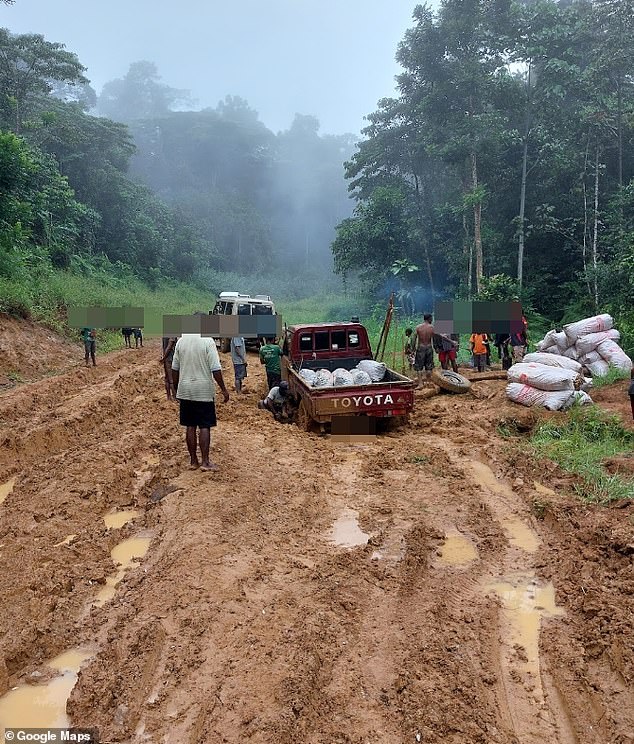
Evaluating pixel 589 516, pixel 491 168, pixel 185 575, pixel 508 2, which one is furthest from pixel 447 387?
pixel 508 2

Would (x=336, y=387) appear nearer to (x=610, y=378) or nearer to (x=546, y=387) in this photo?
(x=546, y=387)

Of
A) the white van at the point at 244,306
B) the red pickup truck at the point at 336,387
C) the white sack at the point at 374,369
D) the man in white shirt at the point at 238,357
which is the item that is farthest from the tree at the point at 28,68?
the white sack at the point at 374,369

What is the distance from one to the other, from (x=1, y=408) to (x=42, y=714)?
24.7 ft

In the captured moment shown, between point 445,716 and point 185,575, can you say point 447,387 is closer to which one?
point 185,575

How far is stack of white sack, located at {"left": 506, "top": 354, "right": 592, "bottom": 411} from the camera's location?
350 inches

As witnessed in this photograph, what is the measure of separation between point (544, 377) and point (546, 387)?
0.17 m

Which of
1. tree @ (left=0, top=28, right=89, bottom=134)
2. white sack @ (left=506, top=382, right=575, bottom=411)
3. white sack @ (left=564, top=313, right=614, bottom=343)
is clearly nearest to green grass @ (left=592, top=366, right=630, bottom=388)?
white sack @ (left=564, top=313, right=614, bottom=343)

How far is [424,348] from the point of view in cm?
1134

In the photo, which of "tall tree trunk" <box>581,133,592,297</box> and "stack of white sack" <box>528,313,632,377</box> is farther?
"tall tree trunk" <box>581,133,592,297</box>

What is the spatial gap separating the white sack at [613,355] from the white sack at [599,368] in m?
0.09

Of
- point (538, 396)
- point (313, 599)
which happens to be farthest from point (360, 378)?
point (313, 599)

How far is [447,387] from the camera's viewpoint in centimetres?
1091

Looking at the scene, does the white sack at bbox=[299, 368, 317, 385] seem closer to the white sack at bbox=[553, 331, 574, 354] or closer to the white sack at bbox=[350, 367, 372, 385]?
the white sack at bbox=[350, 367, 372, 385]

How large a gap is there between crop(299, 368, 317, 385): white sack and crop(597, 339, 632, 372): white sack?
600cm
